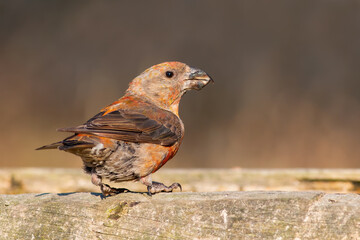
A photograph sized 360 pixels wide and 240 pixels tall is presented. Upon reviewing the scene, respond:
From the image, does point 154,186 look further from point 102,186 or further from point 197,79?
point 197,79

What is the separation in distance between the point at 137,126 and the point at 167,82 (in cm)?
74

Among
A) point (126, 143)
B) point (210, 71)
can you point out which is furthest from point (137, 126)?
point (210, 71)

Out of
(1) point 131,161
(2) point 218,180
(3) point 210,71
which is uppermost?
(3) point 210,71

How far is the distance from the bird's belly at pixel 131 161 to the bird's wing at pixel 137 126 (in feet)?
0.15

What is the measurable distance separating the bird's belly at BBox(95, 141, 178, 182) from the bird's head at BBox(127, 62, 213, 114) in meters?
0.76

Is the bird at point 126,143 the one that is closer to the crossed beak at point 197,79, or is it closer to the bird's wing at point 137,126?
the bird's wing at point 137,126

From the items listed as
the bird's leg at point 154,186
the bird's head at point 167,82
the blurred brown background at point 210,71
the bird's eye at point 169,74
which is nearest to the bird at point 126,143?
the bird's leg at point 154,186

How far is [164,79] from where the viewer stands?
13.9 feet

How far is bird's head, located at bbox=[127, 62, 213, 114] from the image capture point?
4203mm

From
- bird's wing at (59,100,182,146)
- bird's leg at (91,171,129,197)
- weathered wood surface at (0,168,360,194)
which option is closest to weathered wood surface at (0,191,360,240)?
bird's leg at (91,171,129,197)

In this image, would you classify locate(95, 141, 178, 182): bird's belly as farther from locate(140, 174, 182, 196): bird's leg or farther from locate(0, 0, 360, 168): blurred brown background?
locate(0, 0, 360, 168): blurred brown background

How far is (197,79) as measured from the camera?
4.24 metres

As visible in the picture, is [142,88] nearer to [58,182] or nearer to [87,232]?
[58,182]

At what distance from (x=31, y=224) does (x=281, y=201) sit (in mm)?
1002
